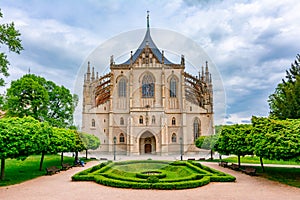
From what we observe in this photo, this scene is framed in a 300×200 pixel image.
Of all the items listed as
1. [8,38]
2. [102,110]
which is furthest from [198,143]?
[8,38]

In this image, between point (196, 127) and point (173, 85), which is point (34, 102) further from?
point (196, 127)

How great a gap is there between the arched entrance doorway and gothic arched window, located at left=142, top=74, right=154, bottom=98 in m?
7.75

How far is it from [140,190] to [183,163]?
11.4 m

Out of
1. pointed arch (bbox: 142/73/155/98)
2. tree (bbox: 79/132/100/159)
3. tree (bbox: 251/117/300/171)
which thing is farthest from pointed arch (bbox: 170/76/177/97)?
tree (bbox: 251/117/300/171)

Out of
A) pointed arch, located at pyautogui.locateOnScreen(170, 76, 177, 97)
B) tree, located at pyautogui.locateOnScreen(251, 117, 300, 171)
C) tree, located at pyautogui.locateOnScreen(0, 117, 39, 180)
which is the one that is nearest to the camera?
tree, located at pyautogui.locateOnScreen(0, 117, 39, 180)

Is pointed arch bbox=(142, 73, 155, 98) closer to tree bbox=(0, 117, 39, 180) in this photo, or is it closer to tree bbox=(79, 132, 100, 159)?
tree bbox=(79, 132, 100, 159)

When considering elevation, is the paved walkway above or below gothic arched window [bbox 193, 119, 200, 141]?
below

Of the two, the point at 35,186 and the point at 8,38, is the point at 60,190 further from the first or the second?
the point at 8,38

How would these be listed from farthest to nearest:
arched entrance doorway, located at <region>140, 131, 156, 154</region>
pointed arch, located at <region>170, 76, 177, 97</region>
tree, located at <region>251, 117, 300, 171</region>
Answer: pointed arch, located at <region>170, 76, 177, 97</region> → arched entrance doorway, located at <region>140, 131, 156, 154</region> → tree, located at <region>251, 117, 300, 171</region>

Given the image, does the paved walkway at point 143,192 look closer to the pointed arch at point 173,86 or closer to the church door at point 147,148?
the church door at point 147,148

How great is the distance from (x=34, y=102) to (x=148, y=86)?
21717 mm

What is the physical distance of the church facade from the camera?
44.7 metres

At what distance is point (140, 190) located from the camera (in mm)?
13617

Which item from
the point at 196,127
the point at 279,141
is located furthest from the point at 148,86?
the point at 279,141
